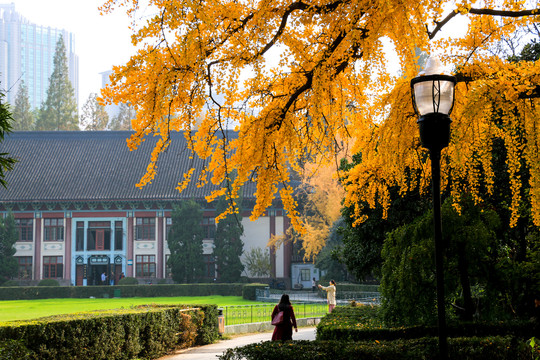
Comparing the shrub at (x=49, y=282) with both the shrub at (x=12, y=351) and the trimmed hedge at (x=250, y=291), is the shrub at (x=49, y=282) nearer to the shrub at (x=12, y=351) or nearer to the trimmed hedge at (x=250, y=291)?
the trimmed hedge at (x=250, y=291)

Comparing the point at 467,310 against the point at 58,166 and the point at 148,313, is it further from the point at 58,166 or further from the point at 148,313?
the point at 58,166

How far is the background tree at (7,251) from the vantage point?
4928 centimetres

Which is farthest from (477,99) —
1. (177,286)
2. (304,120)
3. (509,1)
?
(177,286)

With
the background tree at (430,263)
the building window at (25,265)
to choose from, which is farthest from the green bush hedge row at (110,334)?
the building window at (25,265)

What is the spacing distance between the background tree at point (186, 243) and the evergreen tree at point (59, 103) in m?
34.5

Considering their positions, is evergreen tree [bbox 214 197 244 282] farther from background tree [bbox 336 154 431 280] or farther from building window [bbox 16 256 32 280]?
background tree [bbox 336 154 431 280]

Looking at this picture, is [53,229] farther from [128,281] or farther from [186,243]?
[186,243]

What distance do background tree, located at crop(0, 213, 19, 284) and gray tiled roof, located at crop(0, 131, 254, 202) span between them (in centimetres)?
355

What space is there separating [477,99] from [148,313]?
34.9 ft

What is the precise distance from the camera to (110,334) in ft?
45.1

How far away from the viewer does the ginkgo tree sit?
23.7ft

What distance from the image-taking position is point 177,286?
45.9 metres

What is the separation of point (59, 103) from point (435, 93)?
255 ft

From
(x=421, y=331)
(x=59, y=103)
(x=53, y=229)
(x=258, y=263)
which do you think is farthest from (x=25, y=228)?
(x=421, y=331)
